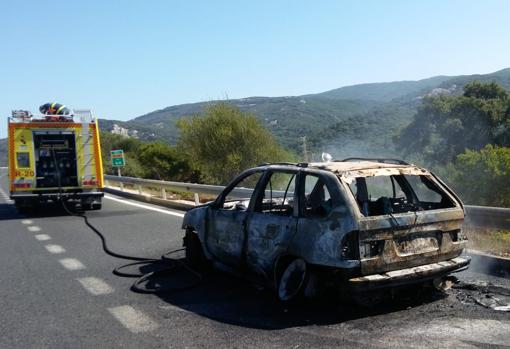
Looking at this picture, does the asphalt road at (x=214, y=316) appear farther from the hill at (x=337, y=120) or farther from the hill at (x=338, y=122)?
the hill at (x=337, y=120)

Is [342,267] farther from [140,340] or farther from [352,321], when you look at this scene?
[140,340]

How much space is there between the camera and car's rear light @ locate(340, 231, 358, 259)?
477cm

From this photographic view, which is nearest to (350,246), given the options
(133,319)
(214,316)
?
(214,316)

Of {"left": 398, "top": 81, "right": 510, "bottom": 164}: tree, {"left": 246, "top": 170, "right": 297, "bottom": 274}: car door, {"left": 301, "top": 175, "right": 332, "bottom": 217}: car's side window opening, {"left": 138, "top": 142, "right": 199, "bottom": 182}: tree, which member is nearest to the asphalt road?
{"left": 246, "top": 170, "right": 297, "bottom": 274}: car door

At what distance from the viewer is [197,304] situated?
18.6 feet

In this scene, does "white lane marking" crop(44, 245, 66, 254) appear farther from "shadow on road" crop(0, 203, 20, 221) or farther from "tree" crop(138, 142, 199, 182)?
"tree" crop(138, 142, 199, 182)

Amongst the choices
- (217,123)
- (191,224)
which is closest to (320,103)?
(217,123)

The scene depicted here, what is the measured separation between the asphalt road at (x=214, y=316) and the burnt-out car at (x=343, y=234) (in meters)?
0.31

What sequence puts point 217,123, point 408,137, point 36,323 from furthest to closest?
point 408,137
point 217,123
point 36,323

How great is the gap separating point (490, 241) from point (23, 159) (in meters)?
12.4

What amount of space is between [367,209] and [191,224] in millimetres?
2816

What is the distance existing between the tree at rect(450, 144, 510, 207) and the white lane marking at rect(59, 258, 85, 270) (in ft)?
30.0

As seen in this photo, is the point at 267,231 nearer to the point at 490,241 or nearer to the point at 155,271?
the point at 155,271

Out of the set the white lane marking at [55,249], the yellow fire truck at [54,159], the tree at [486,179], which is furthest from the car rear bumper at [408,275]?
the yellow fire truck at [54,159]
